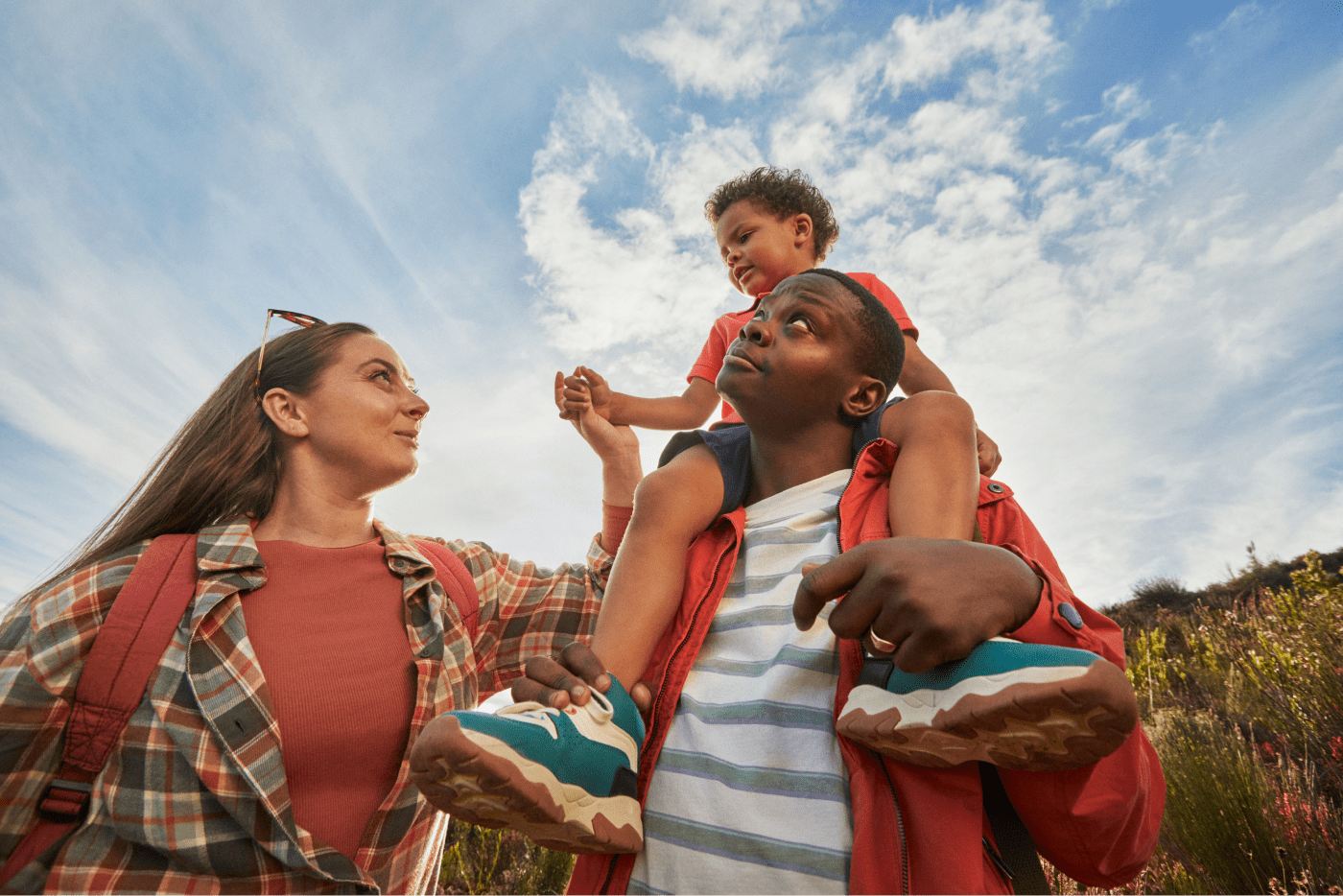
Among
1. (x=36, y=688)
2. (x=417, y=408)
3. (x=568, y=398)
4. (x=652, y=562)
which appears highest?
(x=568, y=398)

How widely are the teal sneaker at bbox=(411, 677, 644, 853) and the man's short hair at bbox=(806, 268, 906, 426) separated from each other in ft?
3.41

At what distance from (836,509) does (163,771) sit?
1.81m

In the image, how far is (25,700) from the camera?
1605mm

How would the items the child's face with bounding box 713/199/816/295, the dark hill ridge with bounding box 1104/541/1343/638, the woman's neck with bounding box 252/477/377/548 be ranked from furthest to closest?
1. the dark hill ridge with bounding box 1104/541/1343/638
2. the child's face with bounding box 713/199/816/295
3. the woman's neck with bounding box 252/477/377/548

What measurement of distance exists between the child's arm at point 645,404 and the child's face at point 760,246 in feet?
1.95

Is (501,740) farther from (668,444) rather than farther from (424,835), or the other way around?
(424,835)

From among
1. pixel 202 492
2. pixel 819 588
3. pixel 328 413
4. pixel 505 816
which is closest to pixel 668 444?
pixel 819 588

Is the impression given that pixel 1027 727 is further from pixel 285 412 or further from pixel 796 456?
pixel 285 412

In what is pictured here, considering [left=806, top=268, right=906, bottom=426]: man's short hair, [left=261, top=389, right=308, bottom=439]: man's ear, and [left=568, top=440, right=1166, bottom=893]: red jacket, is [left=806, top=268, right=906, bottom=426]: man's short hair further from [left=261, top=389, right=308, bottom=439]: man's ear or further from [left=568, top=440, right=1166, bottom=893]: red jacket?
[left=261, top=389, right=308, bottom=439]: man's ear

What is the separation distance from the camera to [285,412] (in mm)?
2496

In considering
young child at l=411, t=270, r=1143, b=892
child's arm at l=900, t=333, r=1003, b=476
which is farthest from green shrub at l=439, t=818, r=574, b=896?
child's arm at l=900, t=333, r=1003, b=476

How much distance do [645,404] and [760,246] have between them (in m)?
1.03

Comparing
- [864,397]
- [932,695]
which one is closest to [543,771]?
[932,695]

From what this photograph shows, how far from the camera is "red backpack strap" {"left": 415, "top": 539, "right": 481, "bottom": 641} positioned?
7.37 ft
